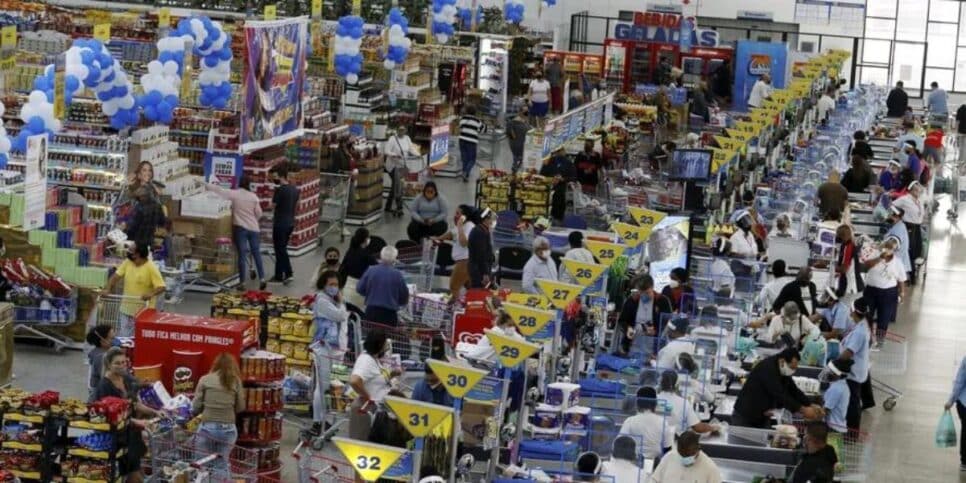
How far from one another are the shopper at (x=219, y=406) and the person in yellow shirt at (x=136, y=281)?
286 cm

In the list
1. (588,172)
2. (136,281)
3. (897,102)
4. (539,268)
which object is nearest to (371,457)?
(136,281)

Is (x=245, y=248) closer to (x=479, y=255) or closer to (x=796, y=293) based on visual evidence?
(x=479, y=255)

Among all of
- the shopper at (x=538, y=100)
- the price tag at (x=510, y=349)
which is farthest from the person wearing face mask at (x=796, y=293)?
the shopper at (x=538, y=100)

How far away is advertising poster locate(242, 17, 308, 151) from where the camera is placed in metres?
Result: 19.6

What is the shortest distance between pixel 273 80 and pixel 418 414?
34.3 feet

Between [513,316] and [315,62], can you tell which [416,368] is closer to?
[513,316]

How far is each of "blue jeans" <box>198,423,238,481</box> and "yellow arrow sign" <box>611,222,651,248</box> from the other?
502 cm

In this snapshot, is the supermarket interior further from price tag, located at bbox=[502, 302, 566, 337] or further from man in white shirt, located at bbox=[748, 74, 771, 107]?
man in white shirt, located at bbox=[748, 74, 771, 107]

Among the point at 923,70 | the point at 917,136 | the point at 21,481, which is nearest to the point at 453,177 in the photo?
the point at 917,136

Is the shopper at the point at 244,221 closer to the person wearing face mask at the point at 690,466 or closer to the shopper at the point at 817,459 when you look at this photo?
the shopper at the point at 817,459

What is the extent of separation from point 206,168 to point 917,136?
12749 millimetres

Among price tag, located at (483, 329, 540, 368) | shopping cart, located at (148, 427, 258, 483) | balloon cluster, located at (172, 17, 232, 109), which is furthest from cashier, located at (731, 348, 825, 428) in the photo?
balloon cluster, located at (172, 17, 232, 109)

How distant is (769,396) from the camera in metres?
13.4

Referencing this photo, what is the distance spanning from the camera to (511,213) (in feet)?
66.9
